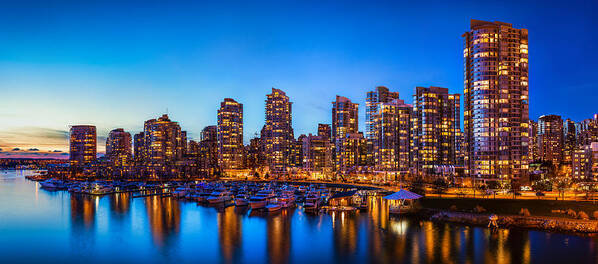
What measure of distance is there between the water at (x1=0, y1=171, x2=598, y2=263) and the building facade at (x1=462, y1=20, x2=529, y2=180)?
48.9 metres

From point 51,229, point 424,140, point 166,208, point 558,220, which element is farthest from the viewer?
point 424,140

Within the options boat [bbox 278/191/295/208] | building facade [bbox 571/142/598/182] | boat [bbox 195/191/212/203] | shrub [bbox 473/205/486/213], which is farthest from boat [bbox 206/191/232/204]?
building facade [bbox 571/142/598/182]

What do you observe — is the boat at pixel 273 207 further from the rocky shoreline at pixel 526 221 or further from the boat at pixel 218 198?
the rocky shoreline at pixel 526 221

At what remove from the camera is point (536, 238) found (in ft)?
144

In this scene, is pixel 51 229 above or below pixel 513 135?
below

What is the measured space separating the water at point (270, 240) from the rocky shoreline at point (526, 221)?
79.3 inches

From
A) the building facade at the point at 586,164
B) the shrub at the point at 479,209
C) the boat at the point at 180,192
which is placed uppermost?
the building facade at the point at 586,164

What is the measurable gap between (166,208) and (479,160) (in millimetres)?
74943

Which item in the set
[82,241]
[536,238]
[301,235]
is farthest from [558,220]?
[82,241]

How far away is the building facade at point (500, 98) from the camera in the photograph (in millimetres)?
100125

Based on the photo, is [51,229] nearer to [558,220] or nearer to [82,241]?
[82,241]

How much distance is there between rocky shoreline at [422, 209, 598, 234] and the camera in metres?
45.6

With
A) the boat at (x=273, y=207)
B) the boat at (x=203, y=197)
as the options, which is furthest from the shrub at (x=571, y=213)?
the boat at (x=203, y=197)

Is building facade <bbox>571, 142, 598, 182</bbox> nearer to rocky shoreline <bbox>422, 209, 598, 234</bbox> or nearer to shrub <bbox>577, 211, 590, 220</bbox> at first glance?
shrub <bbox>577, 211, 590, 220</bbox>
